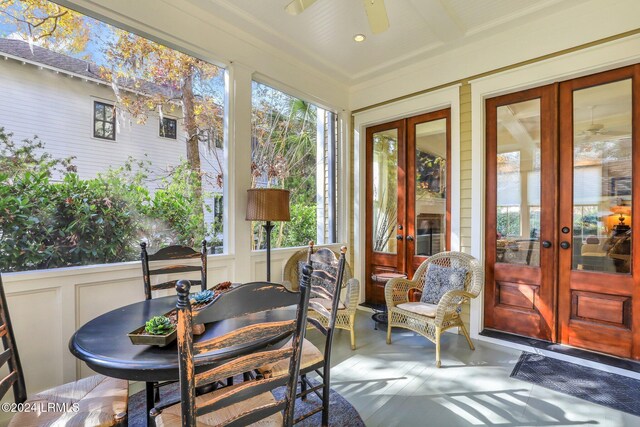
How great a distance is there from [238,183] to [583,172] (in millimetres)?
3308

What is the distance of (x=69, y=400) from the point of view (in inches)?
56.0

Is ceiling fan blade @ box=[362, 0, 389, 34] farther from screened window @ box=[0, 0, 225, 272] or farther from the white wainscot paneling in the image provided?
the white wainscot paneling

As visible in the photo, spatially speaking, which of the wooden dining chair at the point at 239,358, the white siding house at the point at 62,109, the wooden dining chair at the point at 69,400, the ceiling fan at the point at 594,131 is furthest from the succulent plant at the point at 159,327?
the ceiling fan at the point at 594,131

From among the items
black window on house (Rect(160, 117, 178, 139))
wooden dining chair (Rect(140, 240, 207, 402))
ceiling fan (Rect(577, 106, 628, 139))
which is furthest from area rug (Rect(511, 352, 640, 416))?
black window on house (Rect(160, 117, 178, 139))

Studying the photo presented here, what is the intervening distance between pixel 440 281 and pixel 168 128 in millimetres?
3041

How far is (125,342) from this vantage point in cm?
131

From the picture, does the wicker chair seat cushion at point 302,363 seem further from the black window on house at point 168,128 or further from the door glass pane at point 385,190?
the door glass pane at point 385,190

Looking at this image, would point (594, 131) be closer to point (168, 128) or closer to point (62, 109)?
point (168, 128)

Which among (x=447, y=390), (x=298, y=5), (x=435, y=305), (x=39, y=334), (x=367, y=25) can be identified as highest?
(x=367, y=25)

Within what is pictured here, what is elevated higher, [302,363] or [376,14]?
[376,14]

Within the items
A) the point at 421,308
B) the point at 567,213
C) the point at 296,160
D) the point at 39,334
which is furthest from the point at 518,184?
the point at 39,334

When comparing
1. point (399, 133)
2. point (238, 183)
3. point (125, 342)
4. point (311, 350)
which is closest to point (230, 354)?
point (125, 342)

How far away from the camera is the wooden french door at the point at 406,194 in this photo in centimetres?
381

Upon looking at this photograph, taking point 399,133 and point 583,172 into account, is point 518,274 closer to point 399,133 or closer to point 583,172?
point 583,172
